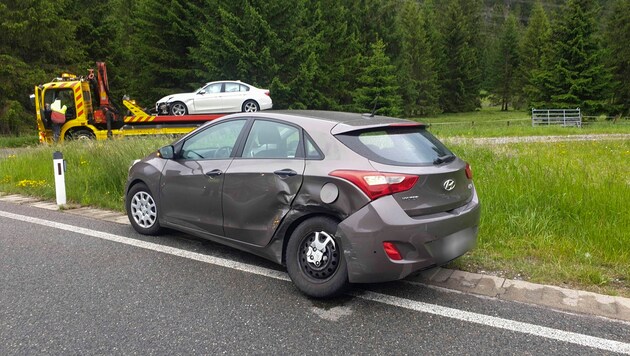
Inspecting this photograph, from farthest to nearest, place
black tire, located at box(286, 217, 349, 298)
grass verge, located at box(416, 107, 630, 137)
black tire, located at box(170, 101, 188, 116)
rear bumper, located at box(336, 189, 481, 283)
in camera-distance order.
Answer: grass verge, located at box(416, 107, 630, 137), black tire, located at box(170, 101, 188, 116), black tire, located at box(286, 217, 349, 298), rear bumper, located at box(336, 189, 481, 283)

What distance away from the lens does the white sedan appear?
57.2ft

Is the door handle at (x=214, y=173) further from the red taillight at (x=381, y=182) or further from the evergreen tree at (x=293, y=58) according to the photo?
the evergreen tree at (x=293, y=58)

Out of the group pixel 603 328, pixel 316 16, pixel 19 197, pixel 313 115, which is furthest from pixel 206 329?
pixel 316 16

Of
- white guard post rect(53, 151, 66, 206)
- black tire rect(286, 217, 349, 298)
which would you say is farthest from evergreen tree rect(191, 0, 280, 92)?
black tire rect(286, 217, 349, 298)

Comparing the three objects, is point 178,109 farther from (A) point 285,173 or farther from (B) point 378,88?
(B) point 378,88

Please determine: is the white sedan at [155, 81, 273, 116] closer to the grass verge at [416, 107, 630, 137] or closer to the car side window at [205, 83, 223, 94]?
the car side window at [205, 83, 223, 94]

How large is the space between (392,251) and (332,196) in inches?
25.2

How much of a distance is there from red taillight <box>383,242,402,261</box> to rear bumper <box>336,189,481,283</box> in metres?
0.02

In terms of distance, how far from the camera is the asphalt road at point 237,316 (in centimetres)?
326

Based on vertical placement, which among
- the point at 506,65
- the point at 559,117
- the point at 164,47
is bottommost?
the point at 559,117

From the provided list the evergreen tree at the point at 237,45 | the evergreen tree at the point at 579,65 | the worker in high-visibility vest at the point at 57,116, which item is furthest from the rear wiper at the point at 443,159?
the evergreen tree at the point at 579,65

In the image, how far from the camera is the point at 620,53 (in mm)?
46625

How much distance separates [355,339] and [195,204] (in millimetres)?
2466

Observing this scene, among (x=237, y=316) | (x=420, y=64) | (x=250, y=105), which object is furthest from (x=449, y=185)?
(x=420, y=64)
